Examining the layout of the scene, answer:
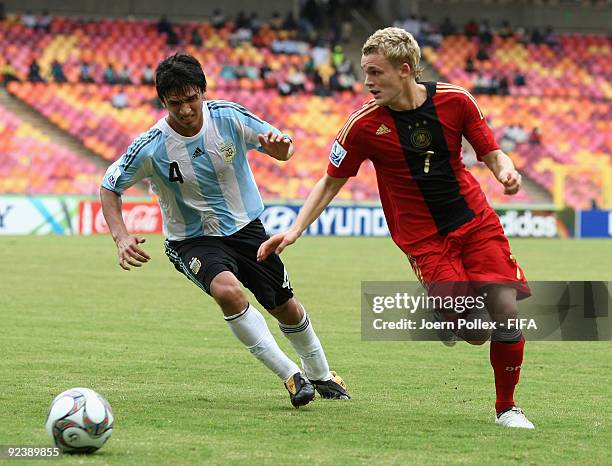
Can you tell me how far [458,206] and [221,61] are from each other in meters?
28.2

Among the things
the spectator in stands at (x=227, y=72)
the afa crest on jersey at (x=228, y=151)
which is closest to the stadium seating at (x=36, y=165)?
the spectator in stands at (x=227, y=72)

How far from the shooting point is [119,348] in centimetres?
938

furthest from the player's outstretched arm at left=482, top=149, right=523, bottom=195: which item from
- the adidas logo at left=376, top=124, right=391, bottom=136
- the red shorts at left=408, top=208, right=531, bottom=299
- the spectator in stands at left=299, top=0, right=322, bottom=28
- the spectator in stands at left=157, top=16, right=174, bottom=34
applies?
the spectator in stands at left=299, top=0, right=322, bottom=28

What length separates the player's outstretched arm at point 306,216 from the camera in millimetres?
6324

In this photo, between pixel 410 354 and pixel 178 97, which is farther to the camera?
pixel 410 354

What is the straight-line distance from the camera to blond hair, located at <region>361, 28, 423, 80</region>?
6.16 meters

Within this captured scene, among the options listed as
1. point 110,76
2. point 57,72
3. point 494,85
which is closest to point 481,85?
point 494,85

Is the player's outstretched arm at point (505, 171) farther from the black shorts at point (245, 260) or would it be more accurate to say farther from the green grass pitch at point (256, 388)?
the black shorts at point (245, 260)

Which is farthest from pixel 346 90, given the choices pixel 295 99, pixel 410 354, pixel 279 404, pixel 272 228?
pixel 279 404

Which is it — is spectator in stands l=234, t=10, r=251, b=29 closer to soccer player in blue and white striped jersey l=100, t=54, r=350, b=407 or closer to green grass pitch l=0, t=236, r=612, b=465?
green grass pitch l=0, t=236, r=612, b=465

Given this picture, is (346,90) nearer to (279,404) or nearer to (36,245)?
(36,245)

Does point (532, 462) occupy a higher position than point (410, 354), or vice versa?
point (532, 462)

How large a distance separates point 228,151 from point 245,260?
2.20 feet

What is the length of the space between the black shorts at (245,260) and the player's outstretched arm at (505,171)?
147 cm
